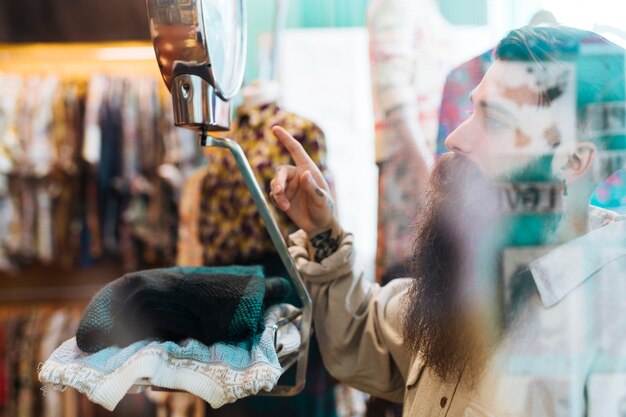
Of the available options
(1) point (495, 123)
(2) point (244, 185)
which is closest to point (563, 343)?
(1) point (495, 123)

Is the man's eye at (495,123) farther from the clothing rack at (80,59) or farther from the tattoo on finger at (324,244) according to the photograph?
the clothing rack at (80,59)

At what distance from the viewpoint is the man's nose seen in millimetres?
759

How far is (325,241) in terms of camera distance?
38.3 inches

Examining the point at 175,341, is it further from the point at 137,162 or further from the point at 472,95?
the point at 137,162

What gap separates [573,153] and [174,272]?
471 mm

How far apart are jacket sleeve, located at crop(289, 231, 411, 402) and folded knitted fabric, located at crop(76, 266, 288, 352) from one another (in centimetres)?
20

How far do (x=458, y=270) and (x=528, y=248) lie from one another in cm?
12

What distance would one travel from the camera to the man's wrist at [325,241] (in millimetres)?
969

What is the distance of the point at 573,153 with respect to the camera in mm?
665

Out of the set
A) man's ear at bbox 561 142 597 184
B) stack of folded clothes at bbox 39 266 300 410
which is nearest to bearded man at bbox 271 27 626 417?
man's ear at bbox 561 142 597 184

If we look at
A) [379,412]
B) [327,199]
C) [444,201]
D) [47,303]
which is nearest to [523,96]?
[444,201]

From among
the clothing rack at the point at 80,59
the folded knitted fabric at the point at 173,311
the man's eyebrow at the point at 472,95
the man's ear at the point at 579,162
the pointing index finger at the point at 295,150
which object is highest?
the clothing rack at the point at 80,59

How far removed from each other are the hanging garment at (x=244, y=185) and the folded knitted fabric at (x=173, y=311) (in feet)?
1.25

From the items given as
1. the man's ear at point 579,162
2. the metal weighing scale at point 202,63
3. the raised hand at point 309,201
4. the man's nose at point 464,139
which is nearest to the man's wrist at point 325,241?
the raised hand at point 309,201
